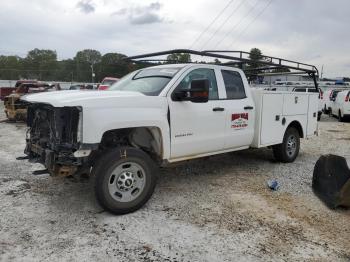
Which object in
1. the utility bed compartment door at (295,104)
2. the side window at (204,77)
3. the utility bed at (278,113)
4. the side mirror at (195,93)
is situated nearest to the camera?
the side mirror at (195,93)

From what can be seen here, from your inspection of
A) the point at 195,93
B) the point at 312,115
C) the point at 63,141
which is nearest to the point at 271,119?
the point at 312,115

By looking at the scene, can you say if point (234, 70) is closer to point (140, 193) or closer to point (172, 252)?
point (140, 193)

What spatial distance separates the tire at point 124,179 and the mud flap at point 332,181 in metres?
2.48

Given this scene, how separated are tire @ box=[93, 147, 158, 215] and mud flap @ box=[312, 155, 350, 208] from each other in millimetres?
2476

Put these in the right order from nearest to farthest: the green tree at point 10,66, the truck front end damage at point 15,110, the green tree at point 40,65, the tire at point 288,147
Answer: the tire at point 288,147 < the truck front end damage at point 15,110 < the green tree at point 10,66 < the green tree at point 40,65

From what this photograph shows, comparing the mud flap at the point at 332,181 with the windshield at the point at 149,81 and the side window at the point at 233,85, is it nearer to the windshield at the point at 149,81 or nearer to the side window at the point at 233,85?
the side window at the point at 233,85

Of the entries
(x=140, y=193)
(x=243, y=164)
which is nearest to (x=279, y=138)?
(x=243, y=164)

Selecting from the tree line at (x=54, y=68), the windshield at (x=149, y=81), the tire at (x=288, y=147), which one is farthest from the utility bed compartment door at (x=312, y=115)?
the tree line at (x=54, y=68)

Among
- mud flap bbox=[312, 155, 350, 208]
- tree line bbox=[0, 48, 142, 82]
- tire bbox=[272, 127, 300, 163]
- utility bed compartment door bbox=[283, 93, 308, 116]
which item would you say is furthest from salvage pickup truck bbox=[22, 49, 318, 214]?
tree line bbox=[0, 48, 142, 82]

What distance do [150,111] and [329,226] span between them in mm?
2628

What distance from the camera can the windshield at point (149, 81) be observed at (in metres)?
5.31

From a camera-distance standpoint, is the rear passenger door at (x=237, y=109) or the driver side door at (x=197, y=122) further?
the rear passenger door at (x=237, y=109)

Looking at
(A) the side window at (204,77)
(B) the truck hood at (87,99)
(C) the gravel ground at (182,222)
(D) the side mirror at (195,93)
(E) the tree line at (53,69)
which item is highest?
(E) the tree line at (53,69)

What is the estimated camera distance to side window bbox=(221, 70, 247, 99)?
6172mm
